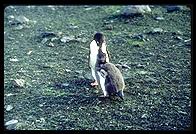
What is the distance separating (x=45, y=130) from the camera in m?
4.41

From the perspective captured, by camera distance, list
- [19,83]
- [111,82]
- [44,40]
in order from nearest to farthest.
→ 1. [111,82]
2. [19,83]
3. [44,40]

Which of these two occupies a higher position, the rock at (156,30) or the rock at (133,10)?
the rock at (133,10)

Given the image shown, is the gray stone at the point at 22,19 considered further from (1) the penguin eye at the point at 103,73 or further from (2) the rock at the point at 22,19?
(1) the penguin eye at the point at 103,73

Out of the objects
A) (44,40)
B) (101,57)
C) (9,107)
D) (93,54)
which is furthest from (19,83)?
(44,40)

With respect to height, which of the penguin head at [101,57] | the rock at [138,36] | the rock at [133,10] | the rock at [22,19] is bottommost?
the rock at [138,36]

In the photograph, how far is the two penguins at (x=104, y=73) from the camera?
4.89 meters

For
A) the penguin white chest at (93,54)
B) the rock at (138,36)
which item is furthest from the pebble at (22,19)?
the penguin white chest at (93,54)

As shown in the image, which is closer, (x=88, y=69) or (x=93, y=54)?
(x=93, y=54)

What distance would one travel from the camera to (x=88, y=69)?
5980mm

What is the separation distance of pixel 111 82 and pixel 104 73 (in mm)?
166

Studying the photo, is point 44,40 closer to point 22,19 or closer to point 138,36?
point 22,19

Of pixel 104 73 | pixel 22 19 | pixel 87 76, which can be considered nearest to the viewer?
pixel 104 73

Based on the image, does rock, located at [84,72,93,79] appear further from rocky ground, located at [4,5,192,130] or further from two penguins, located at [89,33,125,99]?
two penguins, located at [89,33,125,99]

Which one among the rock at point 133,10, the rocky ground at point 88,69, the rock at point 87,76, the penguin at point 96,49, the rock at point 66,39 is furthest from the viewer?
the rock at point 133,10
